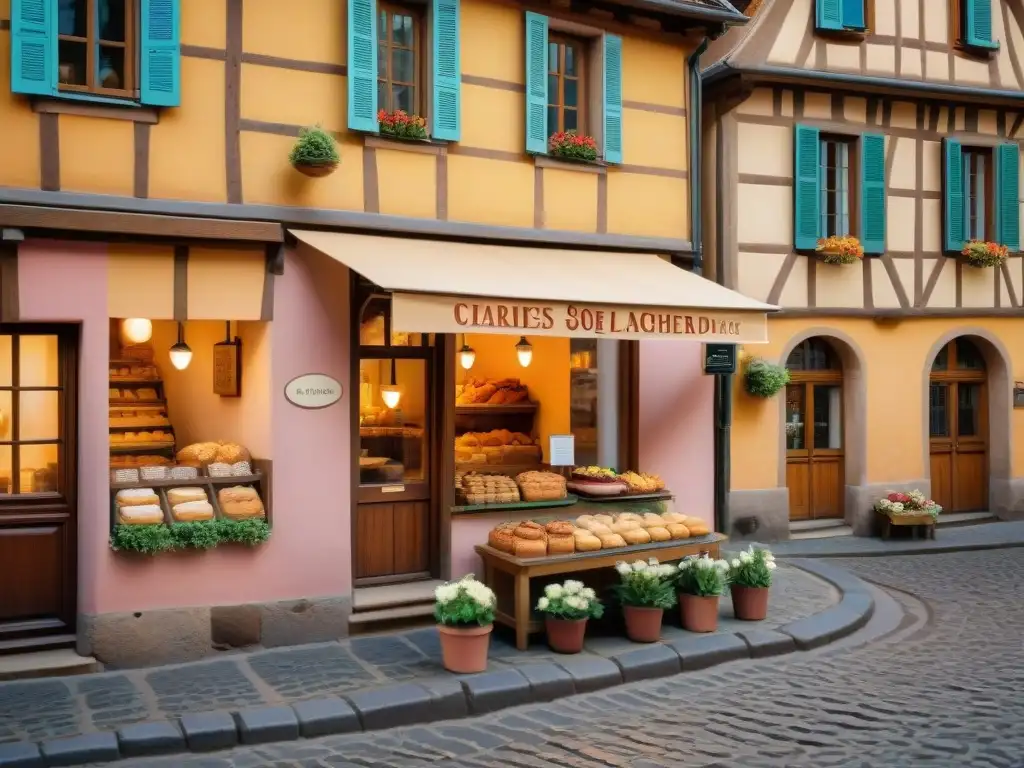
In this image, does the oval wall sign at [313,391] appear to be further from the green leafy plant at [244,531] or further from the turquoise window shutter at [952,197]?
the turquoise window shutter at [952,197]

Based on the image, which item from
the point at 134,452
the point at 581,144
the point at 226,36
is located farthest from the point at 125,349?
the point at 581,144

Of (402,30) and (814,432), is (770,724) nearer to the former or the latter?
(402,30)

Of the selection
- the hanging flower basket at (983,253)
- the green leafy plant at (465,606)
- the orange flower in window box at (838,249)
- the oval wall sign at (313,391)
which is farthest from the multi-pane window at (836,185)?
the green leafy plant at (465,606)

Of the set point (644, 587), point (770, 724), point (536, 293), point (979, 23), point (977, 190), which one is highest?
point (979, 23)

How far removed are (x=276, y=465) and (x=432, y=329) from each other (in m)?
1.96

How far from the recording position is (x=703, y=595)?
8961 mm

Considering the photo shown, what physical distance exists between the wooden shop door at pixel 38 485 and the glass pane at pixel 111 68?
2.01 m

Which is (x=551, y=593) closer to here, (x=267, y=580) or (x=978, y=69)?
(x=267, y=580)

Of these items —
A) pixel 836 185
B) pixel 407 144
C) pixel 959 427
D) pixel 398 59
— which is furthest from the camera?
pixel 959 427

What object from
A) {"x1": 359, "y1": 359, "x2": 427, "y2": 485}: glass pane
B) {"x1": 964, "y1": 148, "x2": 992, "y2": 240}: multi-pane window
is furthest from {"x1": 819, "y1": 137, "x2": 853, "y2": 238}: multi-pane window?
{"x1": 359, "y1": 359, "x2": 427, "y2": 485}: glass pane

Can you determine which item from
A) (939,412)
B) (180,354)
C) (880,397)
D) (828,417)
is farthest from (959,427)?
(180,354)

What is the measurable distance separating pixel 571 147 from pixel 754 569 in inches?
179

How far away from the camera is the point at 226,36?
8.69 m

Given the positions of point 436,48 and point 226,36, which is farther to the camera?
point 436,48
